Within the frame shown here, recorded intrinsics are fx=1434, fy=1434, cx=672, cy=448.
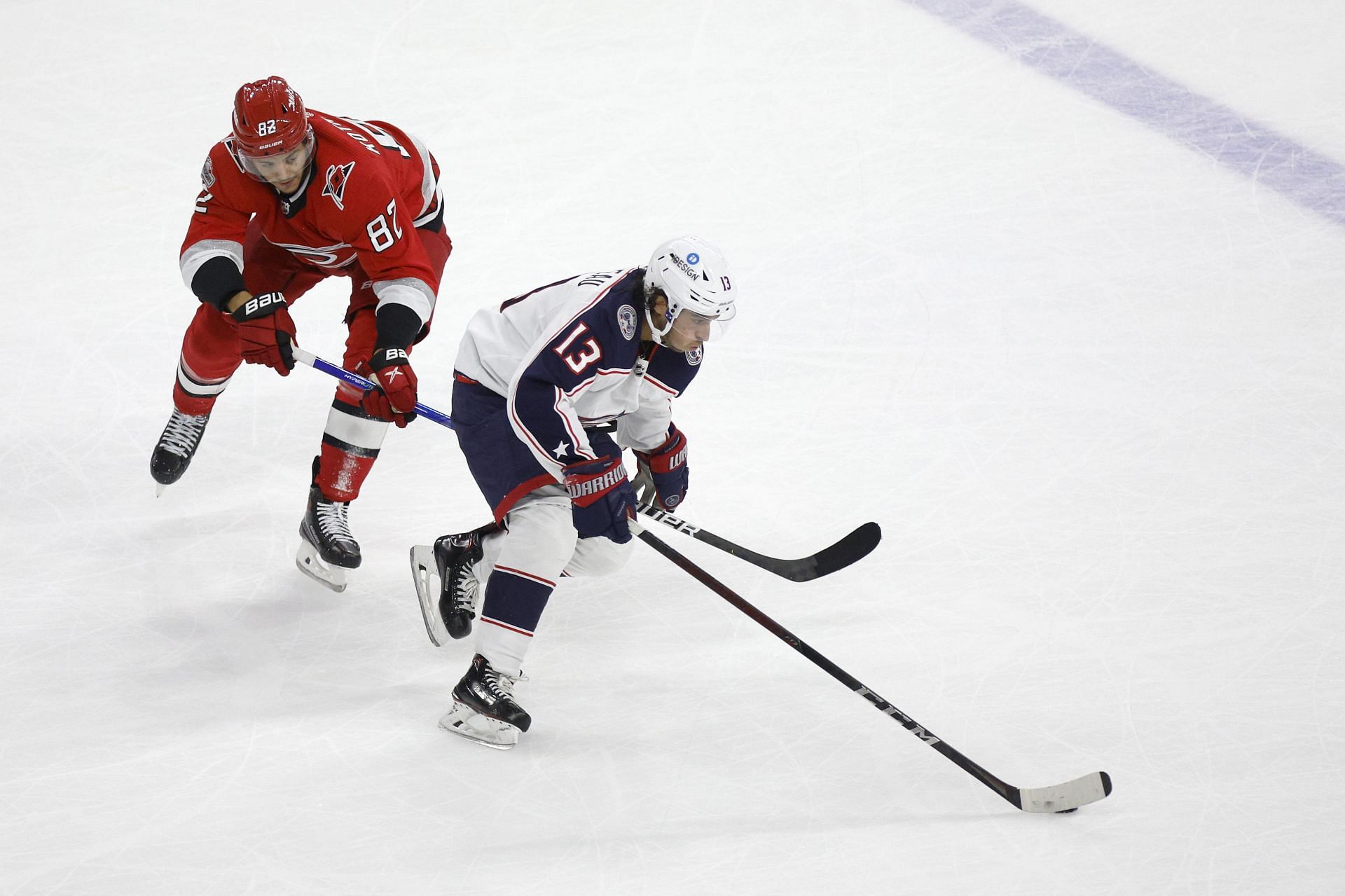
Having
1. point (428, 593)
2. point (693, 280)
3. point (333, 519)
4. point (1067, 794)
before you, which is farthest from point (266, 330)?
point (1067, 794)

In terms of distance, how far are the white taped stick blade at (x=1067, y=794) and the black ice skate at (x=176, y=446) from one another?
87.1 inches

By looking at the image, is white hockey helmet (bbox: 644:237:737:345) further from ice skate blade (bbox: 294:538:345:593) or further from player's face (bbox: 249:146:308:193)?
ice skate blade (bbox: 294:538:345:593)

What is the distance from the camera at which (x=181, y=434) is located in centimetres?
367

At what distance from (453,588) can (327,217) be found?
914 mm

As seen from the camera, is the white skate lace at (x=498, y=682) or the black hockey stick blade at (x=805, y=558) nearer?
the white skate lace at (x=498, y=682)

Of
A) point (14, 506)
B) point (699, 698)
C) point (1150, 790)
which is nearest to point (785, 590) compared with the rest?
point (699, 698)

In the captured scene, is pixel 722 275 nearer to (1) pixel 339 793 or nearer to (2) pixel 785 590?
(2) pixel 785 590

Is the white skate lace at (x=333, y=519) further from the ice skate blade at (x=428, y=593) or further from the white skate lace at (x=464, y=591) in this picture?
the white skate lace at (x=464, y=591)

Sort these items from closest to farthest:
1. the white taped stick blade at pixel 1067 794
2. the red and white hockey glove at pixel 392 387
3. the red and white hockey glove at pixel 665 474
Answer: the white taped stick blade at pixel 1067 794 → the red and white hockey glove at pixel 392 387 → the red and white hockey glove at pixel 665 474

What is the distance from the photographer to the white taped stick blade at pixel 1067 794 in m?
2.73

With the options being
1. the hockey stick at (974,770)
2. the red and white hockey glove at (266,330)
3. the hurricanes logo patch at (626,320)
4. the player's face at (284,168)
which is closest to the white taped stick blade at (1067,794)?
the hockey stick at (974,770)

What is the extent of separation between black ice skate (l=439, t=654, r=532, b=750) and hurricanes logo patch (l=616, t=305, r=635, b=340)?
2.41 feet

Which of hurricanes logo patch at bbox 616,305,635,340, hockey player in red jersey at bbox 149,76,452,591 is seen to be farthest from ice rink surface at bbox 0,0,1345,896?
hurricanes logo patch at bbox 616,305,635,340

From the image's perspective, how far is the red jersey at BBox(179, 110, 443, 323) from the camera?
3.33 m
